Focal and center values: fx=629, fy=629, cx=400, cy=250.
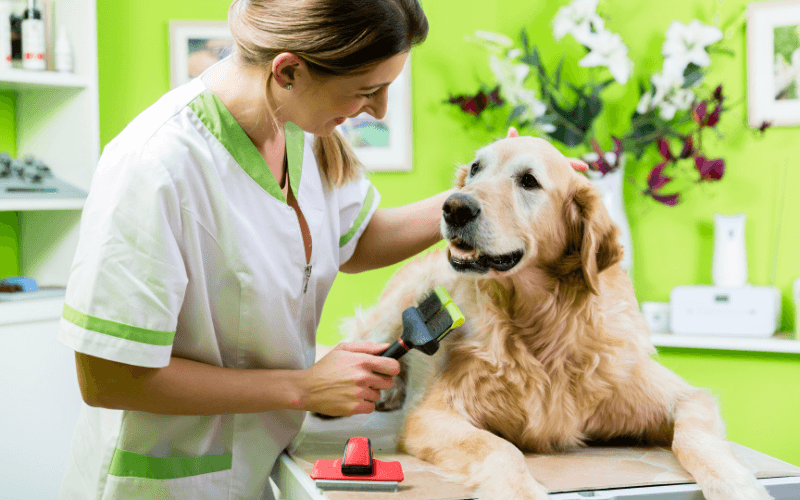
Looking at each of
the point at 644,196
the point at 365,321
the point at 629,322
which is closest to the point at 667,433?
the point at 629,322

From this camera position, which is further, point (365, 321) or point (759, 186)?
point (759, 186)

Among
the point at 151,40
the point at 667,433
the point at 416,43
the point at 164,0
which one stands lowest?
the point at 667,433

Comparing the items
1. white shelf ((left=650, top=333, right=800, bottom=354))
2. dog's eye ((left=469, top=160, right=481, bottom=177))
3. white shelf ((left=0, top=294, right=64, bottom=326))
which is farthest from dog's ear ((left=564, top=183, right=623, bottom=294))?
white shelf ((left=0, top=294, right=64, bottom=326))

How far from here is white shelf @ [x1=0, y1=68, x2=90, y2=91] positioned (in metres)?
2.25

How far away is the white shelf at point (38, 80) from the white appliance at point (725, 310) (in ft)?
8.21

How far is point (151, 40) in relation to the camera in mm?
2756

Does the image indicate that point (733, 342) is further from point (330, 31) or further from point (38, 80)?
point (38, 80)

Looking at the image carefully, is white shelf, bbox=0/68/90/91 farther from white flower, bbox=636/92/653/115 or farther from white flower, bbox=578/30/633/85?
white flower, bbox=636/92/653/115

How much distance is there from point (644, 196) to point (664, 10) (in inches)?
32.1

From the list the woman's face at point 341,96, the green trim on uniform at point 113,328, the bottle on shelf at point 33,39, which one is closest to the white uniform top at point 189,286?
the green trim on uniform at point 113,328

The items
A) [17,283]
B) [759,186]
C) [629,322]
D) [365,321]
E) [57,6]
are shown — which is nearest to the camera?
[629,322]

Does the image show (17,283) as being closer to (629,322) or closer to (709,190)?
(629,322)

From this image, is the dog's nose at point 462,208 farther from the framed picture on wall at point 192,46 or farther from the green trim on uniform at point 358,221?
the framed picture on wall at point 192,46

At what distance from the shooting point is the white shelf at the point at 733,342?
238 centimetres
